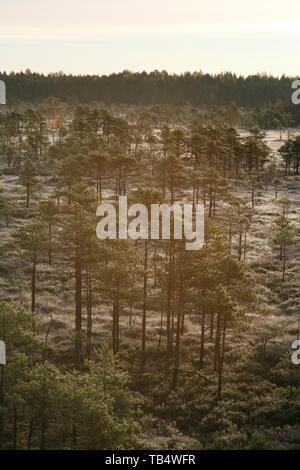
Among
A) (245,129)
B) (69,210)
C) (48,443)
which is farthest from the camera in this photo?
(245,129)

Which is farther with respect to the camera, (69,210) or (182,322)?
(182,322)

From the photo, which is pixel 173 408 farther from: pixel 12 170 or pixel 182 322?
pixel 12 170

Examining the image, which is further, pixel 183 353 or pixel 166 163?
pixel 166 163

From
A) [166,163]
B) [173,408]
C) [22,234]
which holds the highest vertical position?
[166,163]

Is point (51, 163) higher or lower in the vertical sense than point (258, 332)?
higher

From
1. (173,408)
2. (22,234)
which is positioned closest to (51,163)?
(22,234)

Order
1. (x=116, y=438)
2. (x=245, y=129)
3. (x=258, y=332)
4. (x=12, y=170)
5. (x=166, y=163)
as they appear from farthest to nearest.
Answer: (x=245, y=129) < (x=12, y=170) < (x=166, y=163) < (x=258, y=332) < (x=116, y=438)

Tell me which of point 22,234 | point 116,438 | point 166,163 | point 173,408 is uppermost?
point 166,163

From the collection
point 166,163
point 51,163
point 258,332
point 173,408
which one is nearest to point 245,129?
point 51,163
